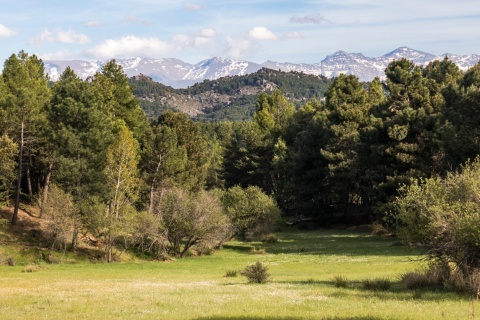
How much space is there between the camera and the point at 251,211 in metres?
65.4

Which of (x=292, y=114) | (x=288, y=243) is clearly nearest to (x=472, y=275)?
(x=288, y=243)

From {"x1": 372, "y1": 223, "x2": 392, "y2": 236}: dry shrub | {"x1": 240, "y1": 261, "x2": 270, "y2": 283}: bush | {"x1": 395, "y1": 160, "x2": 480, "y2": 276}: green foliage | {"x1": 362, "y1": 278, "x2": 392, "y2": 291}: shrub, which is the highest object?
{"x1": 395, "y1": 160, "x2": 480, "y2": 276}: green foliage

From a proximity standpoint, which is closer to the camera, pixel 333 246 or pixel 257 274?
pixel 257 274

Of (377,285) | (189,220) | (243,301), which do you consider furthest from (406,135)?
(243,301)

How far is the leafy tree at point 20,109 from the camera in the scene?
51688 millimetres

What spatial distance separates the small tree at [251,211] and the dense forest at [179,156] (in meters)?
0.15

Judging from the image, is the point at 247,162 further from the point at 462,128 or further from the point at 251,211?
the point at 462,128

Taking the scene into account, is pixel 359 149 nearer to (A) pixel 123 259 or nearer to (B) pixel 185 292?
(A) pixel 123 259

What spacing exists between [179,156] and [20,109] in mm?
20356

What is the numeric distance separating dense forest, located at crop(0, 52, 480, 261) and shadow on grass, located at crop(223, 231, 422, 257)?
8.75 feet

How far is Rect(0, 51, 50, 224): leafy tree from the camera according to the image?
51688 millimetres

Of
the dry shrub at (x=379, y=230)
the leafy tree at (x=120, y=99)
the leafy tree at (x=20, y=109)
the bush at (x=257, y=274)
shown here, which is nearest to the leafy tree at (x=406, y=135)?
the dry shrub at (x=379, y=230)

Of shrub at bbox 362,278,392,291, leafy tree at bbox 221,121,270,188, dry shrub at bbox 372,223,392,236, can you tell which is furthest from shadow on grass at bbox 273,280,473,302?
leafy tree at bbox 221,121,270,188

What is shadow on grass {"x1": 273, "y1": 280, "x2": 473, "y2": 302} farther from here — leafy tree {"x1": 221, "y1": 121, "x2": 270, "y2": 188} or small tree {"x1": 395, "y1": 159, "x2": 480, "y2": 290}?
leafy tree {"x1": 221, "y1": 121, "x2": 270, "y2": 188}
